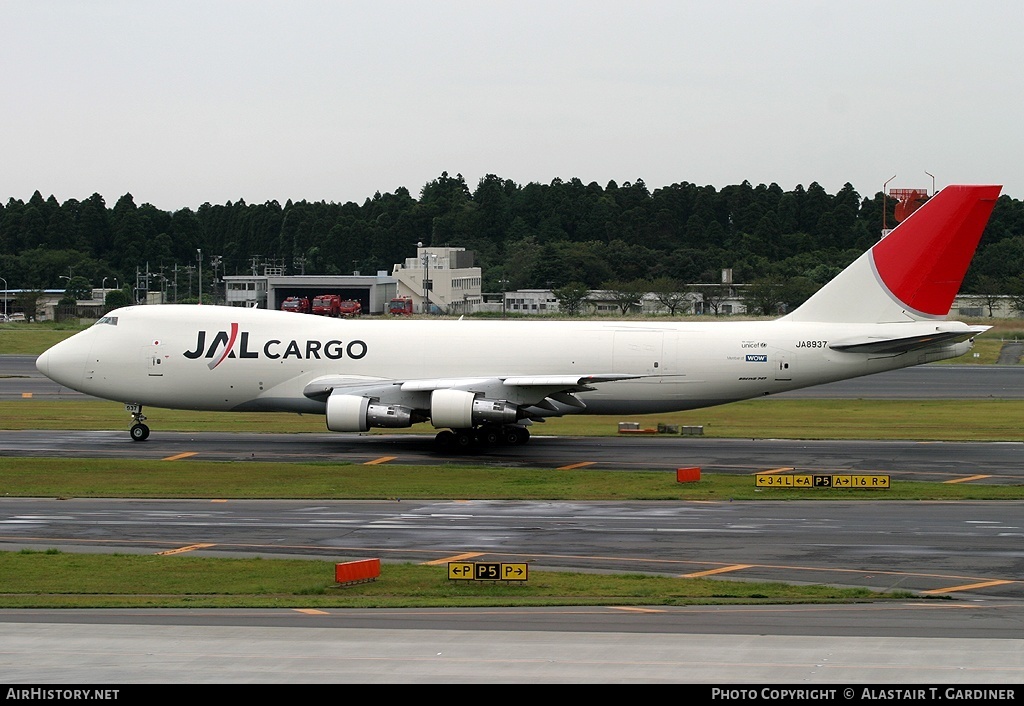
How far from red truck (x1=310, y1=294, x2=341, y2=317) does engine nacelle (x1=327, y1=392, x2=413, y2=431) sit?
70.1 metres

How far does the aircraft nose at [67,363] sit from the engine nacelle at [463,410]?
49.2ft

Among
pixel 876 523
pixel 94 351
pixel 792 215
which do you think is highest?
pixel 792 215

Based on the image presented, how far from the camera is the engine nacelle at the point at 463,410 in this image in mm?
42125

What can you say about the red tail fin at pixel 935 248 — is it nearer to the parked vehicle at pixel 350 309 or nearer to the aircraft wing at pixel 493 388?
the aircraft wing at pixel 493 388

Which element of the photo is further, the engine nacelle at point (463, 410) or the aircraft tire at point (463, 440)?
the aircraft tire at point (463, 440)

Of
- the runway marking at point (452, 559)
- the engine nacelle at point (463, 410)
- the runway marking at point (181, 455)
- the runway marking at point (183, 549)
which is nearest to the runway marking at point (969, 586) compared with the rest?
the runway marking at point (452, 559)

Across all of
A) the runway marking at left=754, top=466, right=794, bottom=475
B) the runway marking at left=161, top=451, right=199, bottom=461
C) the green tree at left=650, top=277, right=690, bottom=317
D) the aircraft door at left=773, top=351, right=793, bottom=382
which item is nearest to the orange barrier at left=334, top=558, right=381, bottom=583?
the runway marking at left=754, top=466, right=794, bottom=475

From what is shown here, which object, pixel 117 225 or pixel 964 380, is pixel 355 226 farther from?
pixel 964 380

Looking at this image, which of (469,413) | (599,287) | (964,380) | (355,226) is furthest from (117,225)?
(469,413)

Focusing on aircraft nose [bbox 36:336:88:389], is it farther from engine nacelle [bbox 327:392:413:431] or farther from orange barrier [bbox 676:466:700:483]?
orange barrier [bbox 676:466:700:483]

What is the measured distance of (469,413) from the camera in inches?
1658

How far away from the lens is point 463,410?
42.1 meters

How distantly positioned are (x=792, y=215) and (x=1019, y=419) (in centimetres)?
12488

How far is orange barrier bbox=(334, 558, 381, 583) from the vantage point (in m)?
22.4
